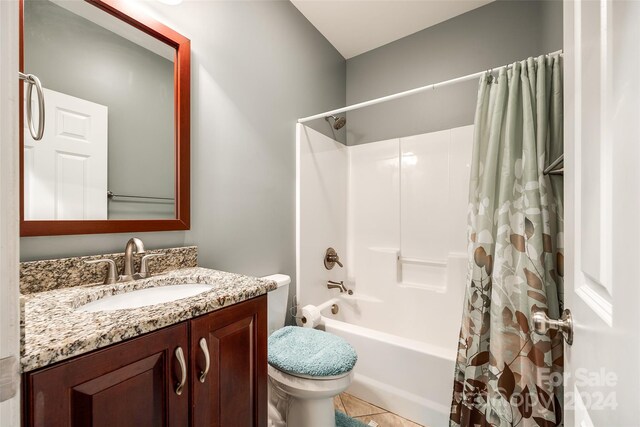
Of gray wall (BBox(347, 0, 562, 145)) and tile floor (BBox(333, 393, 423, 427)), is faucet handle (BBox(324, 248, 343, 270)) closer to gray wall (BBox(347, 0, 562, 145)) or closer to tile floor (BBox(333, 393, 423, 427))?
tile floor (BBox(333, 393, 423, 427))

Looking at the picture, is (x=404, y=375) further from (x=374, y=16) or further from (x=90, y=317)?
(x=374, y=16)

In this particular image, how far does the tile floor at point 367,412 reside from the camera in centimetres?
150

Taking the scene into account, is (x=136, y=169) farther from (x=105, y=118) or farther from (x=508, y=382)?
(x=508, y=382)

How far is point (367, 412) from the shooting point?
1576 mm

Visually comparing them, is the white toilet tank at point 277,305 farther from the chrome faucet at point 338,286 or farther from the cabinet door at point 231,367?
the chrome faucet at point 338,286

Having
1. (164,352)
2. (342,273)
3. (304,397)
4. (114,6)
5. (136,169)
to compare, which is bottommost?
(304,397)

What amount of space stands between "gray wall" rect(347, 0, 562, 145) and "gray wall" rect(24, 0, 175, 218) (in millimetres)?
1621

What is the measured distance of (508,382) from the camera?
3.63 ft

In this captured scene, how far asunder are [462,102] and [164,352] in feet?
7.29

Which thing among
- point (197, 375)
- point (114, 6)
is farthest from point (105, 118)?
point (197, 375)

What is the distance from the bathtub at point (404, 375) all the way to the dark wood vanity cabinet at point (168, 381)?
810mm

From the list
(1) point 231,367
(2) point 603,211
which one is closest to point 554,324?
(2) point 603,211

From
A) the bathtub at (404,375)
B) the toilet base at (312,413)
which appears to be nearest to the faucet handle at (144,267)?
the toilet base at (312,413)

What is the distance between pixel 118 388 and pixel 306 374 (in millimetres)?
769
